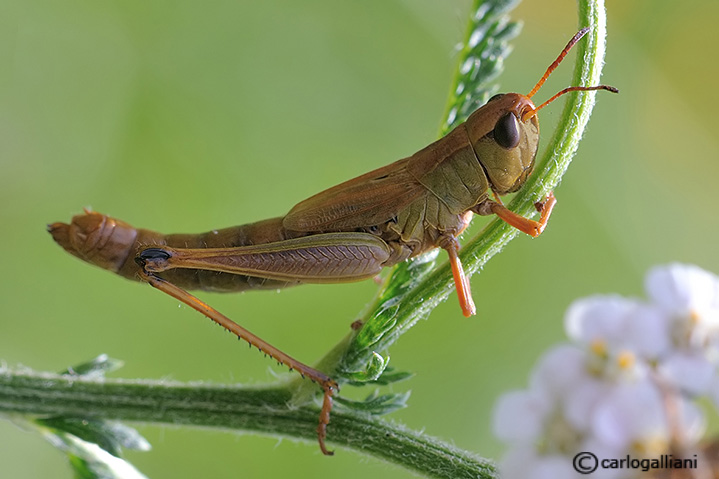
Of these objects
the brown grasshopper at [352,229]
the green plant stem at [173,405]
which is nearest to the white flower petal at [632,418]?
the green plant stem at [173,405]

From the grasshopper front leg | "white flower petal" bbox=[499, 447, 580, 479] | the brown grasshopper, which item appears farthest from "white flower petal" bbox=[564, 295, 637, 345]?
the grasshopper front leg

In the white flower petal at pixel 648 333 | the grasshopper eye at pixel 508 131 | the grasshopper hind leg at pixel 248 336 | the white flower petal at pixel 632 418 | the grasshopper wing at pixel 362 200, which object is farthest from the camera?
the grasshopper wing at pixel 362 200

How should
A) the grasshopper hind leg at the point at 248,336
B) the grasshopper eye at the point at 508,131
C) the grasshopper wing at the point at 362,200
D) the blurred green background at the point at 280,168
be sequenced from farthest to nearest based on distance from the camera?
the blurred green background at the point at 280,168, the grasshopper wing at the point at 362,200, the grasshopper eye at the point at 508,131, the grasshopper hind leg at the point at 248,336

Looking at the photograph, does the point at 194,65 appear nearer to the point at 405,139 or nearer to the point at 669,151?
the point at 405,139

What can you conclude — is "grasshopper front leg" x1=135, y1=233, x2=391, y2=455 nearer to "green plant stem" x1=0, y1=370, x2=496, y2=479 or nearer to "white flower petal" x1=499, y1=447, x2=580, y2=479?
"green plant stem" x1=0, y1=370, x2=496, y2=479

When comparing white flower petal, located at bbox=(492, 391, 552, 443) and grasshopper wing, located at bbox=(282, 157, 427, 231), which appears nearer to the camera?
white flower petal, located at bbox=(492, 391, 552, 443)

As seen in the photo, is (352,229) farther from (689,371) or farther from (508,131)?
(689,371)

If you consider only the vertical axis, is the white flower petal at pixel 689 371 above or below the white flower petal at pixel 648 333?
below

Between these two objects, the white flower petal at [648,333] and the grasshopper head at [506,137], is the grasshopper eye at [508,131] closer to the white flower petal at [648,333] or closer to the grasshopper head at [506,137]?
the grasshopper head at [506,137]
